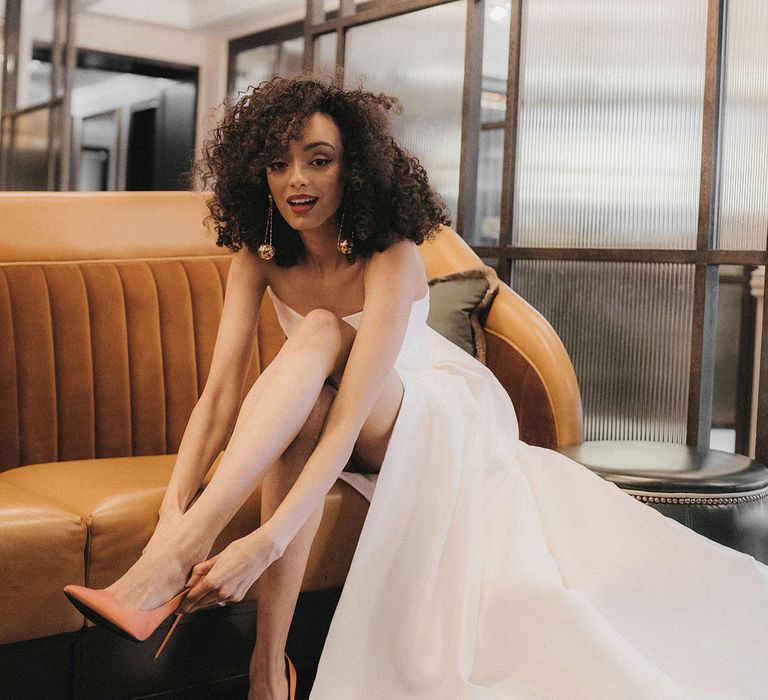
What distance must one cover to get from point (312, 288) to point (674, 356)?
1189mm

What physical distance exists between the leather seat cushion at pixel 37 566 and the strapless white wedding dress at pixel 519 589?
1.48 ft

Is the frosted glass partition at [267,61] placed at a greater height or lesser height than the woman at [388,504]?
greater

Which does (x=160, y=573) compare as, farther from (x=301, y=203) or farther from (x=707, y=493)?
(x=707, y=493)

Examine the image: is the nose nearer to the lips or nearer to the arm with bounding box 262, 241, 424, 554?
the lips

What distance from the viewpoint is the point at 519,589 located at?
68.9 inches

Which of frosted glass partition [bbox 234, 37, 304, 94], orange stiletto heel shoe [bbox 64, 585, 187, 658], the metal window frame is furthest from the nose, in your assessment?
frosted glass partition [bbox 234, 37, 304, 94]

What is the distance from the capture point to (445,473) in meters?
1.86

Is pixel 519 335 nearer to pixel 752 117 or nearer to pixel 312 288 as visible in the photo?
pixel 312 288

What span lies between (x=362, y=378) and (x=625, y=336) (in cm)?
135

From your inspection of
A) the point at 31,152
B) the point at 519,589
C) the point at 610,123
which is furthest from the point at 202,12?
the point at 519,589

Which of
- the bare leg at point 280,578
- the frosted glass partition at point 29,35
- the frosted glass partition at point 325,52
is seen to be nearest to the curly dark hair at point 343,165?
the bare leg at point 280,578

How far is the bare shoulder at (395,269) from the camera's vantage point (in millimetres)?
1918

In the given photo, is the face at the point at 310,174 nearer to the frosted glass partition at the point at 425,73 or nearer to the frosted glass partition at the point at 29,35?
the frosted glass partition at the point at 425,73

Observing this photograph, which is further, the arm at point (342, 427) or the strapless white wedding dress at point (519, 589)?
the strapless white wedding dress at point (519, 589)
